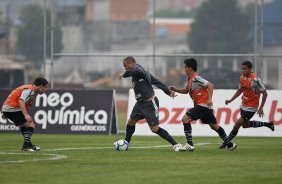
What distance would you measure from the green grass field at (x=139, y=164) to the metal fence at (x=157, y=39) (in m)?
7.96

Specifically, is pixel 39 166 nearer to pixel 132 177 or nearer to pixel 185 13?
pixel 132 177

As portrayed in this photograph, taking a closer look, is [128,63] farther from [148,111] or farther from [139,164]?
[139,164]

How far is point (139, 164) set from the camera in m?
16.5

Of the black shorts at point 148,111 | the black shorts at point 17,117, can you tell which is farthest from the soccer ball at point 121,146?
the black shorts at point 17,117

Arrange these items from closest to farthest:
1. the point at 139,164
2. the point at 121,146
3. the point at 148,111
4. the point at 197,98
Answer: the point at 139,164
the point at 148,111
the point at 121,146
the point at 197,98

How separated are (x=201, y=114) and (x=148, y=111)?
112cm

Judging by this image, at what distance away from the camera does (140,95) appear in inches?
789

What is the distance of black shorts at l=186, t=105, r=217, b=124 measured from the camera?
20078 millimetres

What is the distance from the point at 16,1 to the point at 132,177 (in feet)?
119

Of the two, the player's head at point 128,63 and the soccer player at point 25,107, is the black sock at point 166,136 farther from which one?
the soccer player at point 25,107

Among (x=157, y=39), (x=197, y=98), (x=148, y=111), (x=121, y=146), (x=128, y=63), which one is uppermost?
(x=128, y=63)

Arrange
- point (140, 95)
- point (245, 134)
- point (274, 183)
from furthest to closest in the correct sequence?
1. point (245, 134)
2. point (140, 95)
3. point (274, 183)

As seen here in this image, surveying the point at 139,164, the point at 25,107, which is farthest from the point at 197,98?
the point at 139,164

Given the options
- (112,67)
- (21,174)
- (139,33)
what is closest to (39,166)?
(21,174)
